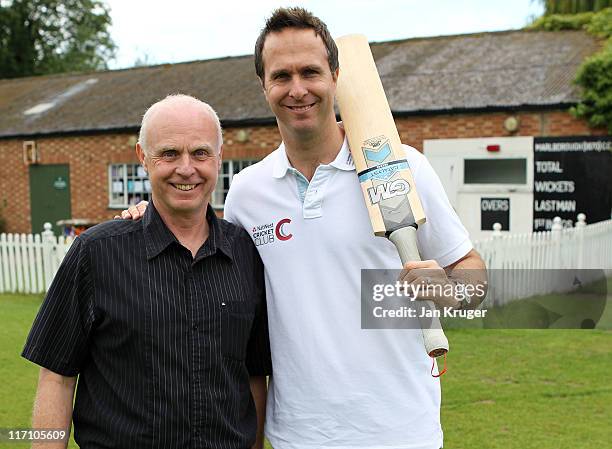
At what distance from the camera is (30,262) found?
11328 mm

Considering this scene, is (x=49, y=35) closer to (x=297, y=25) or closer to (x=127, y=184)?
(x=127, y=184)

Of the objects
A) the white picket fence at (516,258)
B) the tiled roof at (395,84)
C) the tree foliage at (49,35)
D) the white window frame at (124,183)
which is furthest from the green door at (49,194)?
the tree foliage at (49,35)

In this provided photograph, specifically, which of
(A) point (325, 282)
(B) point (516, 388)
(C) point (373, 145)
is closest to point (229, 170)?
(B) point (516, 388)

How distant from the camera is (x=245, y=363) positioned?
100 inches

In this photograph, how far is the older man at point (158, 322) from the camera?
2.29 meters

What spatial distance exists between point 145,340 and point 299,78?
975 mm

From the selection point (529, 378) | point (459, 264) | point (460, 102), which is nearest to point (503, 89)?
point (460, 102)

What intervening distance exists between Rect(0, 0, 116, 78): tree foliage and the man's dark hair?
30.8 m

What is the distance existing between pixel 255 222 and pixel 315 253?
10.7 inches

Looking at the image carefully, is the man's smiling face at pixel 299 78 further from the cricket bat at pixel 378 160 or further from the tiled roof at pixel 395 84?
the tiled roof at pixel 395 84

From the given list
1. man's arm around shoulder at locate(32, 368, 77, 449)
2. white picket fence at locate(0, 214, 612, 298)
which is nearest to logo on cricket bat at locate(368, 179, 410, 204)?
man's arm around shoulder at locate(32, 368, 77, 449)

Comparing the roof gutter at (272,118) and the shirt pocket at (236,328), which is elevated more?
the roof gutter at (272,118)

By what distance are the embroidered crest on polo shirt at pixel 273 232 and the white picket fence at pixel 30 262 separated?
8.85 m

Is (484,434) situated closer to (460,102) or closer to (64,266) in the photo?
(64,266)
